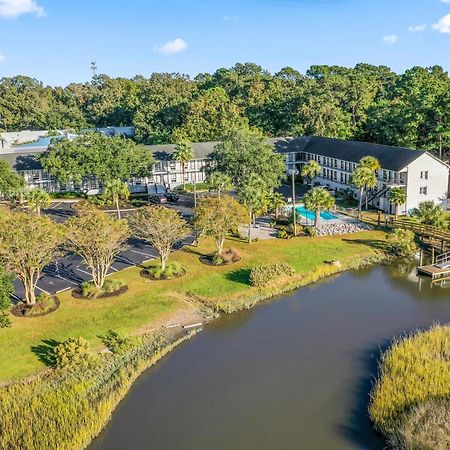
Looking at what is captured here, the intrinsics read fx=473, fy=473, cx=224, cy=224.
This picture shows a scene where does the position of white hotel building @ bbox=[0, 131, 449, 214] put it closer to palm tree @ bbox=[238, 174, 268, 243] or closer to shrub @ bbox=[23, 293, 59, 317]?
palm tree @ bbox=[238, 174, 268, 243]

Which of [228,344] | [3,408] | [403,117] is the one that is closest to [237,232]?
[228,344]

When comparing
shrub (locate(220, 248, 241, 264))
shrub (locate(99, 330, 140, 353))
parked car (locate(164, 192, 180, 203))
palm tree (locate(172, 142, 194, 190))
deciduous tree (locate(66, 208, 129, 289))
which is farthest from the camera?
palm tree (locate(172, 142, 194, 190))

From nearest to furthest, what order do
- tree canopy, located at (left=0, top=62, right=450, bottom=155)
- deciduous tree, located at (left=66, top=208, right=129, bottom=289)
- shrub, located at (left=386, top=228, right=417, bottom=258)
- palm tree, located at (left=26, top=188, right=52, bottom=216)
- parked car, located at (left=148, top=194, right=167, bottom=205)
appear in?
deciduous tree, located at (left=66, top=208, right=129, bottom=289) → shrub, located at (left=386, top=228, right=417, bottom=258) → palm tree, located at (left=26, top=188, right=52, bottom=216) → parked car, located at (left=148, top=194, right=167, bottom=205) → tree canopy, located at (left=0, top=62, right=450, bottom=155)

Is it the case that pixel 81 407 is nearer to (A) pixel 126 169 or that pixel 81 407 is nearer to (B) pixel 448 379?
(B) pixel 448 379

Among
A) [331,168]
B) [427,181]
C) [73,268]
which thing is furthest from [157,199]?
[427,181]

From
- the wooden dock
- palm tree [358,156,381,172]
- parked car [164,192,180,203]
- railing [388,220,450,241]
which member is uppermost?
palm tree [358,156,381,172]

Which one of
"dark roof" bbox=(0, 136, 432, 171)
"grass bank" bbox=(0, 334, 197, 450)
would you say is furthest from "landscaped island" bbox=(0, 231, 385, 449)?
"dark roof" bbox=(0, 136, 432, 171)
